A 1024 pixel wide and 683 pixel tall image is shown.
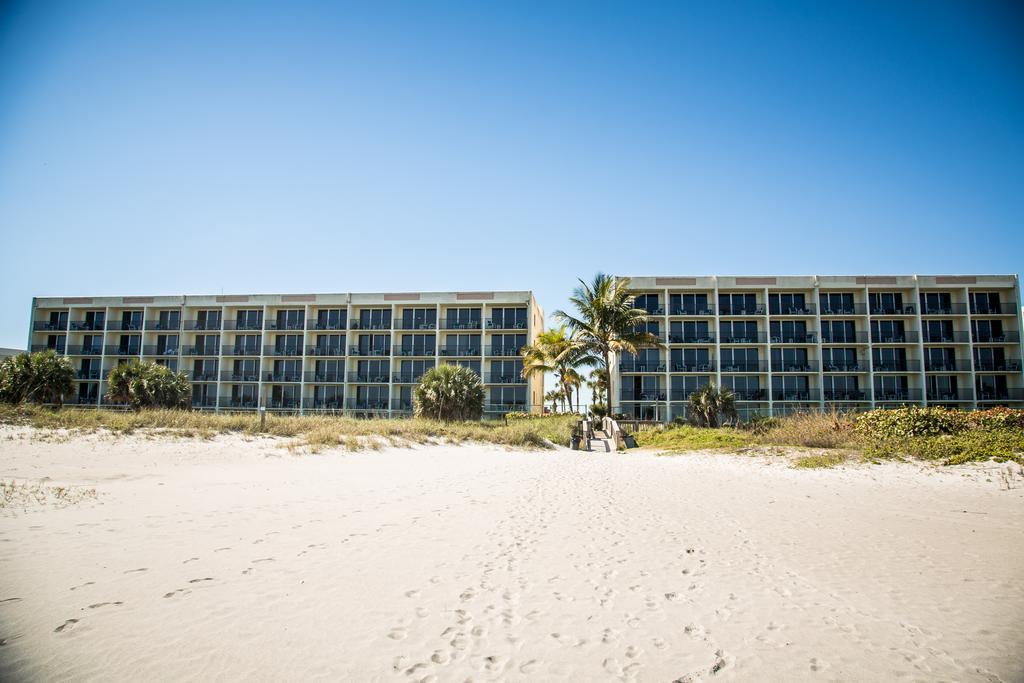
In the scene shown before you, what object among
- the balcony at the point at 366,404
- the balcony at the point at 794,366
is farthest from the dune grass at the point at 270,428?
the balcony at the point at 794,366

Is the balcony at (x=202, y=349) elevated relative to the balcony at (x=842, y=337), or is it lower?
lower

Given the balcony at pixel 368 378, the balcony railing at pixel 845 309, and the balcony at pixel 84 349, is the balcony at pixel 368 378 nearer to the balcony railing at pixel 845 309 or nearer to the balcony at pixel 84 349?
the balcony at pixel 84 349

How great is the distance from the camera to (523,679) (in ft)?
10.5

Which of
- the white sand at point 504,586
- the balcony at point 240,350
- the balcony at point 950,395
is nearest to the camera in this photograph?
the white sand at point 504,586

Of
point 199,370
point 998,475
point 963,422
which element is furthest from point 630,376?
point 199,370

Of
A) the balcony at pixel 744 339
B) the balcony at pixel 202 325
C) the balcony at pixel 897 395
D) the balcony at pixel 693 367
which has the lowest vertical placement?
the balcony at pixel 897 395

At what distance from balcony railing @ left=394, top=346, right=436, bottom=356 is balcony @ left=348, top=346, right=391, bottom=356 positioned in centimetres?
96

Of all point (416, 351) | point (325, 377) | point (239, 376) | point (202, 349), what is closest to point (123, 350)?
point (202, 349)

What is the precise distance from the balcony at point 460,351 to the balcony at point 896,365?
32.2 m

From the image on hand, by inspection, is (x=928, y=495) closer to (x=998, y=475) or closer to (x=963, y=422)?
(x=998, y=475)

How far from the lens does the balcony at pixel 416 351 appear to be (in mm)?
45875

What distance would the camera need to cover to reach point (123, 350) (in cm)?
4872

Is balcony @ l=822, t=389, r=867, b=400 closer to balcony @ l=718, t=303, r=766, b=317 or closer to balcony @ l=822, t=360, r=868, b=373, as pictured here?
balcony @ l=822, t=360, r=868, b=373

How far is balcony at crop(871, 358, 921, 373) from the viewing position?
140 ft
